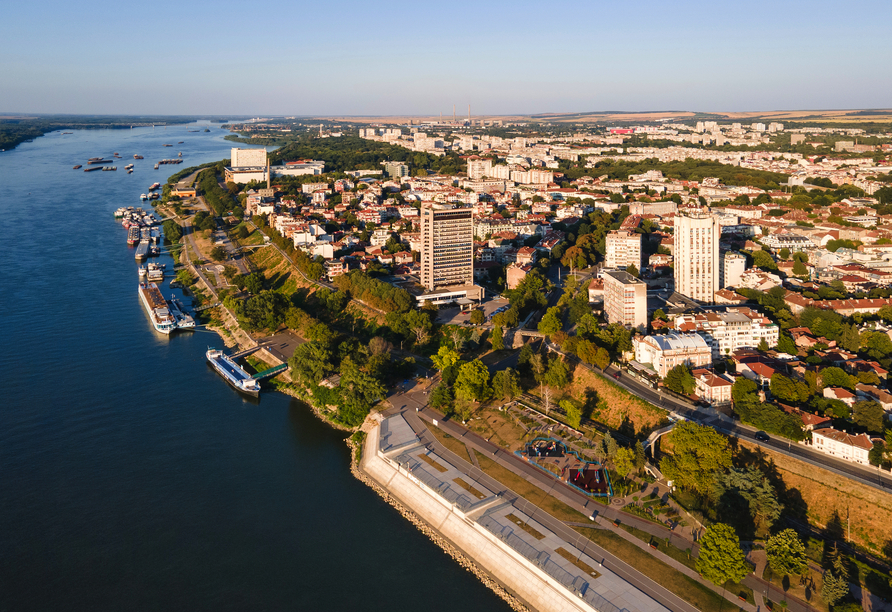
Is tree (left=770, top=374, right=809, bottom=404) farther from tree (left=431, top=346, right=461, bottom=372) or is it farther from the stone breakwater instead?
the stone breakwater

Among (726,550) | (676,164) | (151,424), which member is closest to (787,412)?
(726,550)

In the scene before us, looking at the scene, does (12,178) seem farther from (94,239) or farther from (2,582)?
(2,582)

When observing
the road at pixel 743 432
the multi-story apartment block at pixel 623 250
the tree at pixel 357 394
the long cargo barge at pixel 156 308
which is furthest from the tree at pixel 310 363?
the multi-story apartment block at pixel 623 250

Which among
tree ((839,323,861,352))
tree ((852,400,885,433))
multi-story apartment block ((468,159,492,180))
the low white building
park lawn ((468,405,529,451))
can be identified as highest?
multi-story apartment block ((468,159,492,180))

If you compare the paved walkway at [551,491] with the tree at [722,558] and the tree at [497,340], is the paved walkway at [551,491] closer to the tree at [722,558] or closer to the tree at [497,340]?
the tree at [722,558]

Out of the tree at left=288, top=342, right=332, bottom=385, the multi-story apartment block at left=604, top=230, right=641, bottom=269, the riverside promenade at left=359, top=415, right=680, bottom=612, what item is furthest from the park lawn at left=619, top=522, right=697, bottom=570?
the multi-story apartment block at left=604, top=230, right=641, bottom=269

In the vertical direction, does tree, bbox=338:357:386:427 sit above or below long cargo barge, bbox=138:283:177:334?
below
